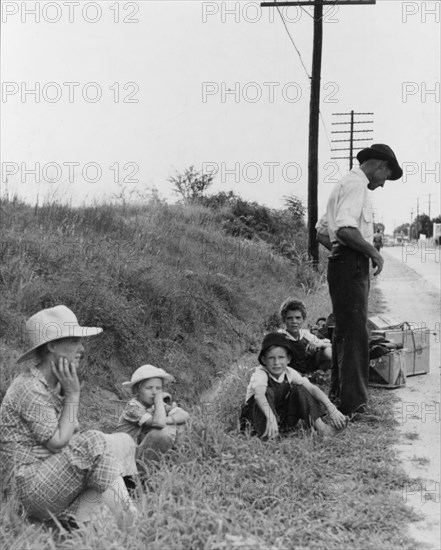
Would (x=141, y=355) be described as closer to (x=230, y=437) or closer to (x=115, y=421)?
(x=115, y=421)

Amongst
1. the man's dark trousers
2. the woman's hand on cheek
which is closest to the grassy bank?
the man's dark trousers

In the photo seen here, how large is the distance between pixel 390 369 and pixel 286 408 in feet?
7.33

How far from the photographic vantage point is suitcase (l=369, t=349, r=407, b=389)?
25.5ft

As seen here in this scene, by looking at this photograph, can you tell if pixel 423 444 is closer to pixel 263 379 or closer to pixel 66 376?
pixel 263 379

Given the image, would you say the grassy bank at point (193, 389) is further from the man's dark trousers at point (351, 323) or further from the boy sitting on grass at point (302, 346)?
the boy sitting on grass at point (302, 346)

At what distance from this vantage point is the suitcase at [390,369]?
779cm

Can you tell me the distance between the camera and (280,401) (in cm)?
600

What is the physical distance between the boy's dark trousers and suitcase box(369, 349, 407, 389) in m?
2.03

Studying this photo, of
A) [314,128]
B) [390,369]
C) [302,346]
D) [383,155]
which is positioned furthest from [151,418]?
[314,128]

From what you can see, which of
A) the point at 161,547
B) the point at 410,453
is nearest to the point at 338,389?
the point at 410,453

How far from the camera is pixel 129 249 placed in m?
9.77

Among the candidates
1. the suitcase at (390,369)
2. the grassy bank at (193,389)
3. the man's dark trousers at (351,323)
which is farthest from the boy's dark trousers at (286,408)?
the suitcase at (390,369)

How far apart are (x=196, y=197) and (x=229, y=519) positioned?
2270cm

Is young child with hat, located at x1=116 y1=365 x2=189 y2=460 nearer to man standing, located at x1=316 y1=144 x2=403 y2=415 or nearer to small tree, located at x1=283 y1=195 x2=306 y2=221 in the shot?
man standing, located at x1=316 y1=144 x2=403 y2=415
